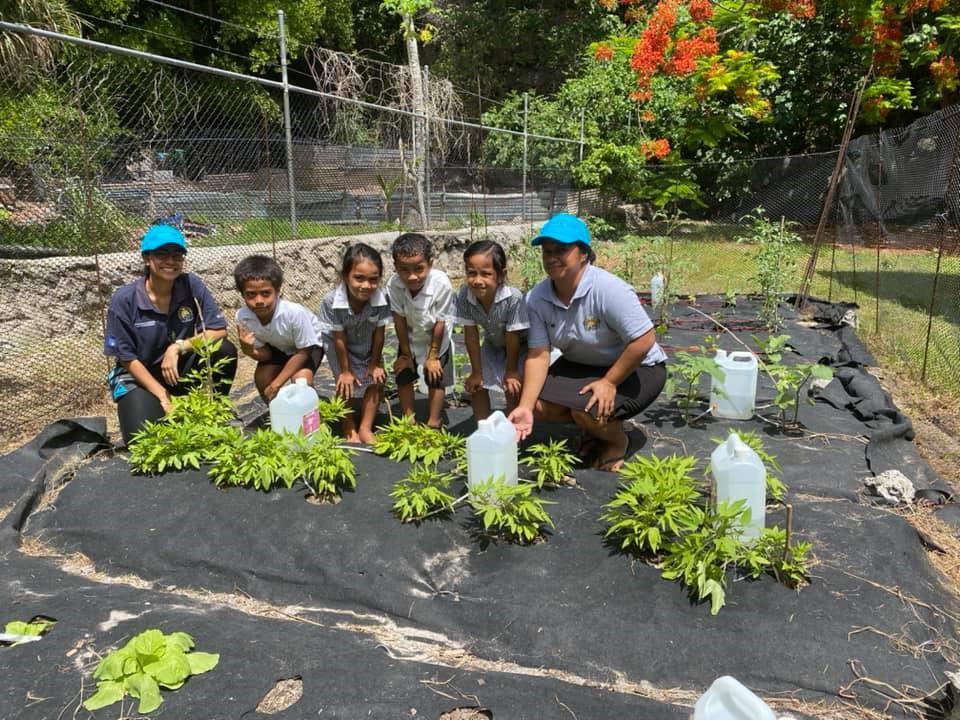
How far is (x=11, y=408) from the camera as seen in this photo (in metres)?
4.36

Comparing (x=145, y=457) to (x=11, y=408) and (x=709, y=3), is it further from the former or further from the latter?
(x=709, y=3)

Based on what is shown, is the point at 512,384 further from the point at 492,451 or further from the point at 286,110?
the point at 286,110

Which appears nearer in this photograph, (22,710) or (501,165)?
(22,710)

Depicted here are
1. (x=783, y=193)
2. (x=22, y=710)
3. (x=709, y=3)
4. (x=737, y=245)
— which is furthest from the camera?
(x=783, y=193)

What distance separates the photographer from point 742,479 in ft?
7.85

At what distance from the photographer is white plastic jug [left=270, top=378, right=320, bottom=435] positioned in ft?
10.5

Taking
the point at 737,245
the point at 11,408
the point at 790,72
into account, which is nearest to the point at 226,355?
the point at 11,408

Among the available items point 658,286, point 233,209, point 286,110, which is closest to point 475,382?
point 658,286

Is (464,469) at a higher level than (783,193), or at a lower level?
lower

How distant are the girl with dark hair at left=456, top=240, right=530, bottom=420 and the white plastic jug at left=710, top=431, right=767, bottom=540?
3.96 ft

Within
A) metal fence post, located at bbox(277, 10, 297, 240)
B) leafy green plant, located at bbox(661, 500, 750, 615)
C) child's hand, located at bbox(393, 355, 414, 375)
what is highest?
metal fence post, located at bbox(277, 10, 297, 240)

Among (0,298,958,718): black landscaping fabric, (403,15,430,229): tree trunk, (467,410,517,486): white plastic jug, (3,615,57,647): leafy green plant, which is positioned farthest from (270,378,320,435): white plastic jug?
(403,15,430,229): tree trunk

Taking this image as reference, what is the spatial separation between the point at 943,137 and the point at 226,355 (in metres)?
5.87

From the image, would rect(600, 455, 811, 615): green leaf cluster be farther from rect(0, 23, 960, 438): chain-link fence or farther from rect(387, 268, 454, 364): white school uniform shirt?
rect(0, 23, 960, 438): chain-link fence
